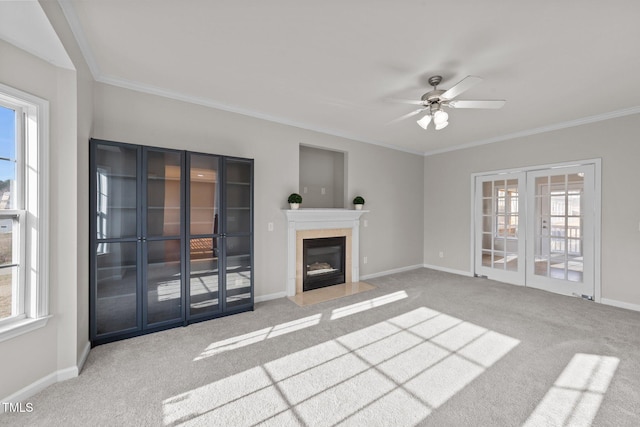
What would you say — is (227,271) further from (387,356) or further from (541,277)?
(541,277)

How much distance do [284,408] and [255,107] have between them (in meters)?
3.25

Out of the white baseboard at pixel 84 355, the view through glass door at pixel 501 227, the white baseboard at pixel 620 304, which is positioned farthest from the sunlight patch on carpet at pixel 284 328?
the white baseboard at pixel 620 304

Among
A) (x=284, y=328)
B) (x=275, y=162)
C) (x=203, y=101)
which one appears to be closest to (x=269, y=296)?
(x=284, y=328)

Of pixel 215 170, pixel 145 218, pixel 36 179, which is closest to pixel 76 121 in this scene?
pixel 36 179

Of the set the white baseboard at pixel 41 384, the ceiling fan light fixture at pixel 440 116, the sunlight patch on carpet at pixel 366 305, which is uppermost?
the ceiling fan light fixture at pixel 440 116

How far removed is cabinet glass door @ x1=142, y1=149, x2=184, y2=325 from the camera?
2.66 metres

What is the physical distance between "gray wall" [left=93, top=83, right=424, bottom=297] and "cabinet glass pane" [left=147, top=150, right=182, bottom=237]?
41cm

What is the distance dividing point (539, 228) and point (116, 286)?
19.4 feet

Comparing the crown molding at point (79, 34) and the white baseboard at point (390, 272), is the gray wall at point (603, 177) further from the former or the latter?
the crown molding at point (79, 34)

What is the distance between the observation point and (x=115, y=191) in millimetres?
2496

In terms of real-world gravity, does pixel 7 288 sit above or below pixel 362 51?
below

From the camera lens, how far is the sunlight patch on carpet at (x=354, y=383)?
1.65 m

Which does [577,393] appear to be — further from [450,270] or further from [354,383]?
[450,270]

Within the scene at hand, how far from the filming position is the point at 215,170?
3.02 meters
